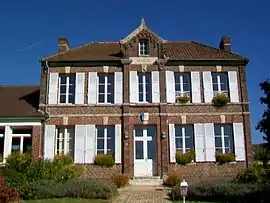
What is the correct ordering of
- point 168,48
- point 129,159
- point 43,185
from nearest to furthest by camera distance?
point 43,185, point 129,159, point 168,48

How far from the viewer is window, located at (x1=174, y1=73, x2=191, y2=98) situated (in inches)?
848

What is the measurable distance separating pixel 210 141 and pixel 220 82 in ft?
11.4

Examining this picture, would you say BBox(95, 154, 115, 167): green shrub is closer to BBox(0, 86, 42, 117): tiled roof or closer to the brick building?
the brick building

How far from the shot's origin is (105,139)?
68.5 ft

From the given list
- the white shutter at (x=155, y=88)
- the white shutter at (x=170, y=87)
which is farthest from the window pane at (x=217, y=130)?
the white shutter at (x=155, y=88)

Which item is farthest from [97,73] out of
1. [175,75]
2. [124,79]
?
[175,75]

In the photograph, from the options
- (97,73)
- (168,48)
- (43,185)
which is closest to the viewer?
(43,185)

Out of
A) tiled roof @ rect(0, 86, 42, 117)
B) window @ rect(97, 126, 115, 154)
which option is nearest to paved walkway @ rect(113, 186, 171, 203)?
window @ rect(97, 126, 115, 154)

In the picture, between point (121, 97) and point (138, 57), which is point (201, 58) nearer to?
point (138, 57)

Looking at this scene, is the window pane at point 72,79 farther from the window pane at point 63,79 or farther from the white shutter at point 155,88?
the white shutter at point 155,88

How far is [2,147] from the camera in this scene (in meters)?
21.0

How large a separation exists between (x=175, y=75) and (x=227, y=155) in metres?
5.18

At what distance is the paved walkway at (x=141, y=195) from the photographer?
14133 mm

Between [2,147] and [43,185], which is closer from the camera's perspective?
[43,185]
